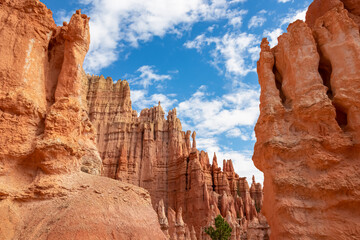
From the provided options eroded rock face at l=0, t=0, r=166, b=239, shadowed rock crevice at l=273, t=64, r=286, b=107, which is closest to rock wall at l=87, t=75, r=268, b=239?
shadowed rock crevice at l=273, t=64, r=286, b=107

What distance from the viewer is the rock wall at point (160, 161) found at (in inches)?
1966

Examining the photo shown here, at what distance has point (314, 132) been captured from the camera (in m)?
10.6

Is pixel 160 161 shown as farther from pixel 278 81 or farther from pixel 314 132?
pixel 314 132

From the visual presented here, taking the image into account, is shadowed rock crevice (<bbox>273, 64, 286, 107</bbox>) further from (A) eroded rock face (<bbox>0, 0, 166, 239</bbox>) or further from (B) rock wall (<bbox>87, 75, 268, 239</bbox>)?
(B) rock wall (<bbox>87, 75, 268, 239</bbox>)

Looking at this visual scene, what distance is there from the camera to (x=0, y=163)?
1055 cm

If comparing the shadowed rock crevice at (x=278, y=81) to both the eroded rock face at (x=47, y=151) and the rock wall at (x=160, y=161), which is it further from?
the rock wall at (x=160, y=161)

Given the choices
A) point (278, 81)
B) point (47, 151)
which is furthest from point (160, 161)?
point (47, 151)

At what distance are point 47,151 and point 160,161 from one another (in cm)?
4515

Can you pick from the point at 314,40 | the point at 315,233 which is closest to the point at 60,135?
the point at 315,233

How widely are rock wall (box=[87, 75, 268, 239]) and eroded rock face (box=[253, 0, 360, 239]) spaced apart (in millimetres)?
37826

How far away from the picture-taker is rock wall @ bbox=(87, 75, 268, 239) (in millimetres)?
49938

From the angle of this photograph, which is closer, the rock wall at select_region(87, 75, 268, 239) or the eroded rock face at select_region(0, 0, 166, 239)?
the eroded rock face at select_region(0, 0, 166, 239)

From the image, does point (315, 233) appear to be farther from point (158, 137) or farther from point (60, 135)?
point (158, 137)

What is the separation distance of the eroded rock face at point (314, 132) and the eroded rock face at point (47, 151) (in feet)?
16.7
